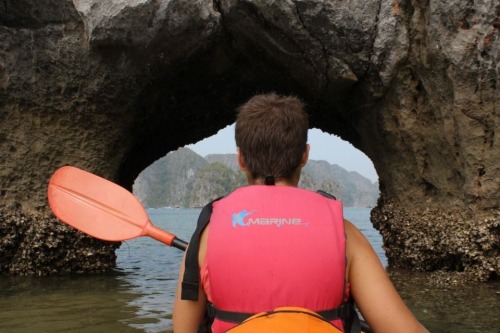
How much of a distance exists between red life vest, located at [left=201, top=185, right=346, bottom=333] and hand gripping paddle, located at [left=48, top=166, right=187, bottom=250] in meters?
1.53

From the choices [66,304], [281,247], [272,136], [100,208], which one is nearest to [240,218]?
[281,247]

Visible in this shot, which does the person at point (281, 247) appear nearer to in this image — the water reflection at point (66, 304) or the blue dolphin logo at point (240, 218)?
the blue dolphin logo at point (240, 218)

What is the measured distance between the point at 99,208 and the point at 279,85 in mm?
5572

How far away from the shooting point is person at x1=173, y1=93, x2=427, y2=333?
6.94 feet

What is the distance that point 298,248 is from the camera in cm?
213

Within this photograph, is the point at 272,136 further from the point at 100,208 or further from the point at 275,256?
the point at 100,208

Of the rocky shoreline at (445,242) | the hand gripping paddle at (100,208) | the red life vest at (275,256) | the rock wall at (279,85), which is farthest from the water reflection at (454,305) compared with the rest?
the red life vest at (275,256)

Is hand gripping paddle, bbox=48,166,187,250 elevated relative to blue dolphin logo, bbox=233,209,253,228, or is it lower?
lower

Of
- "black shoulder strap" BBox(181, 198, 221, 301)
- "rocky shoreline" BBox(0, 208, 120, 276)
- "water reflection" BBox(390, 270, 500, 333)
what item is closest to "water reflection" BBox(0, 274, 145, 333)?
"rocky shoreline" BBox(0, 208, 120, 276)

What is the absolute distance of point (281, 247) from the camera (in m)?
2.13

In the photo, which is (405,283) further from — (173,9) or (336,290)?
(336,290)

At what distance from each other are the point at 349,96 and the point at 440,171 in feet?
6.00

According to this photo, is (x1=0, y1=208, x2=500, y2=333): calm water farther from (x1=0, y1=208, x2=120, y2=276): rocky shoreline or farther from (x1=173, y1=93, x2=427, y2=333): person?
(x1=173, y1=93, x2=427, y2=333): person

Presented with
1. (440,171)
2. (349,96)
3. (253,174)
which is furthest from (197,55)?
(253,174)
